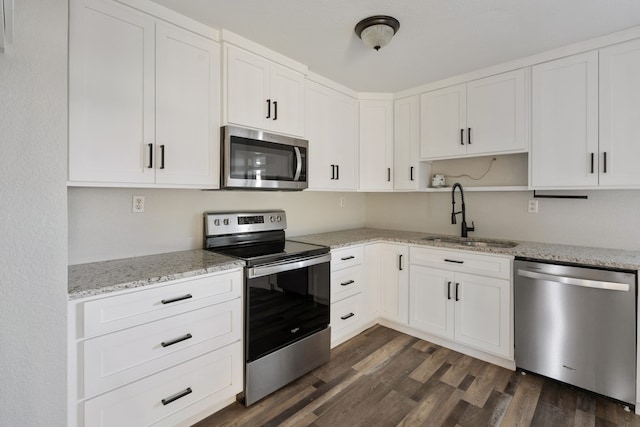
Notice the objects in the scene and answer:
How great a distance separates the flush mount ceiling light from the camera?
6.12ft

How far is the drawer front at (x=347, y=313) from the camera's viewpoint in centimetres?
257

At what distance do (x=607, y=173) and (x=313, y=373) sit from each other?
2523 mm

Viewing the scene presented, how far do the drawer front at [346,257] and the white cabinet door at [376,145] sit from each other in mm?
773

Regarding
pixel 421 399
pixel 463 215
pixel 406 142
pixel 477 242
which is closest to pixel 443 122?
pixel 406 142

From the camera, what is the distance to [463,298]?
8.25 feet

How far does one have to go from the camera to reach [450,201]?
3.17 meters

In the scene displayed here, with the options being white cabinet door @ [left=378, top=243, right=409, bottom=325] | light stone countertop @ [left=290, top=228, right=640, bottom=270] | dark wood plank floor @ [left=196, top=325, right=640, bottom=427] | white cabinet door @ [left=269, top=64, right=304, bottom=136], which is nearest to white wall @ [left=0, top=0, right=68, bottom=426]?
dark wood plank floor @ [left=196, top=325, right=640, bottom=427]

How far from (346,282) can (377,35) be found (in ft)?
6.18

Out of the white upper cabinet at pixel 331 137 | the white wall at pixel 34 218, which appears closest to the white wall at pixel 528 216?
the white upper cabinet at pixel 331 137

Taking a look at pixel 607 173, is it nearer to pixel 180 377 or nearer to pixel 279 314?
pixel 279 314

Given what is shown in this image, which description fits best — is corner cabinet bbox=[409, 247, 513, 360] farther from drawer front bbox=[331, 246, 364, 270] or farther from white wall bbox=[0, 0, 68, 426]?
white wall bbox=[0, 0, 68, 426]

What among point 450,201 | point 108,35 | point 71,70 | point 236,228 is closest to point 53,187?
point 71,70

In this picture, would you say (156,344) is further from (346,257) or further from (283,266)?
(346,257)

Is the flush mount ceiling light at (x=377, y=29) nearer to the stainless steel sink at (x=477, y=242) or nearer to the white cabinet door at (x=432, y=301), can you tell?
the stainless steel sink at (x=477, y=242)
